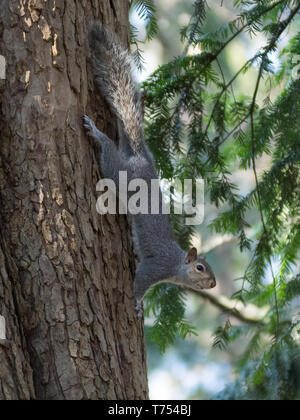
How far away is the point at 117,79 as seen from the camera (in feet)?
6.28

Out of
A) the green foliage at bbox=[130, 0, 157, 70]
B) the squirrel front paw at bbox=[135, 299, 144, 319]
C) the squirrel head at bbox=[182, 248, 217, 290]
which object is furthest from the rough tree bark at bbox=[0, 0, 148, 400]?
the squirrel head at bbox=[182, 248, 217, 290]

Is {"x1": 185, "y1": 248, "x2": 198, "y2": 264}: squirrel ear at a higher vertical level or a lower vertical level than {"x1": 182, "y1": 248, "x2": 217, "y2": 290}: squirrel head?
higher

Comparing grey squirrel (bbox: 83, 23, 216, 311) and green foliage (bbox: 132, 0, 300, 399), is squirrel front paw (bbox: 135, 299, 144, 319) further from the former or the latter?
green foliage (bbox: 132, 0, 300, 399)

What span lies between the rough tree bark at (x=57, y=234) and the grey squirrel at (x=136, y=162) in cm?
8

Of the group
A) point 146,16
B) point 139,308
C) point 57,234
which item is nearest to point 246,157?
point 146,16

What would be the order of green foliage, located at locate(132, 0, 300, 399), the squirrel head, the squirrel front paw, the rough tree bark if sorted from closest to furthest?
the rough tree bark < the squirrel front paw < green foliage, located at locate(132, 0, 300, 399) < the squirrel head

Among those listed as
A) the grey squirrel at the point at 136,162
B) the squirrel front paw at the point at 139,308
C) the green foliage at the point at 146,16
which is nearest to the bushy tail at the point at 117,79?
the grey squirrel at the point at 136,162

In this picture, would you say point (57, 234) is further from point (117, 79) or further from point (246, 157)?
point (246, 157)

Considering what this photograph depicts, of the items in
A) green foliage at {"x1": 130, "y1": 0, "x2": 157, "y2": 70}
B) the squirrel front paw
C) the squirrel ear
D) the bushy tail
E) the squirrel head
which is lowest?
the squirrel front paw

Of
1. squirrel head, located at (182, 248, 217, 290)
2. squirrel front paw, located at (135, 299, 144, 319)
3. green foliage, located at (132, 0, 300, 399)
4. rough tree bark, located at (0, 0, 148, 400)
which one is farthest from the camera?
squirrel head, located at (182, 248, 217, 290)

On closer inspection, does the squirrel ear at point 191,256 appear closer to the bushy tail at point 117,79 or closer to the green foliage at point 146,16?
the bushy tail at point 117,79

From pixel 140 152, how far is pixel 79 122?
453 mm

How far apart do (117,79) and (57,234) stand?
0.66 m

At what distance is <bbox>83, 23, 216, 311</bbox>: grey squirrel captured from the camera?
179 centimetres
